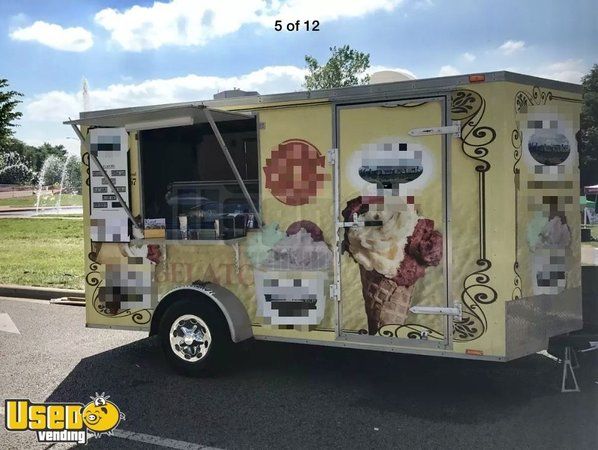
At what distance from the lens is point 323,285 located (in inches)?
189

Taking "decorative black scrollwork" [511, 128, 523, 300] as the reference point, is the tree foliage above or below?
above

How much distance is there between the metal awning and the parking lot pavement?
7.33 feet

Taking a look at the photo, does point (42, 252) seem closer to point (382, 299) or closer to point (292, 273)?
point (292, 273)

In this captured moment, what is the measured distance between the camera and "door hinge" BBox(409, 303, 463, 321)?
4.32 m

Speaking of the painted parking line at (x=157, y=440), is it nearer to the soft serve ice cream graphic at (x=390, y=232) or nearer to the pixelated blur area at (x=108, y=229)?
the soft serve ice cream graphic at (x=390, y=232)

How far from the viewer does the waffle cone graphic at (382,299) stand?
14.8 ft

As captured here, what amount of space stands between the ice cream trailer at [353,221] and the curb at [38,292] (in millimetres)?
3992

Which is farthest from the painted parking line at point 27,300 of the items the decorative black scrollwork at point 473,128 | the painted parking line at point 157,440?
the decorative black scrollwork at point 473,128

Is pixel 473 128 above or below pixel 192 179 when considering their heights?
above

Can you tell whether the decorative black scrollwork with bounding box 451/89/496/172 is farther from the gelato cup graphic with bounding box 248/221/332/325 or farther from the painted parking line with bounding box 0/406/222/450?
the painted parking line with bounding box 0/406/222/450

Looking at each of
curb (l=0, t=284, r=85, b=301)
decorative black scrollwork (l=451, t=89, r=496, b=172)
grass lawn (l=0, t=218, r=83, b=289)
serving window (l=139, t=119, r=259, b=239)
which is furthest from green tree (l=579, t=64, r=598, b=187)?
grass lawn (l=0, t=218, r=83, b=289)

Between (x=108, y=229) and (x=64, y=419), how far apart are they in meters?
1.96

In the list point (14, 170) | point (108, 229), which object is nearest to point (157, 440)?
point (108, 229)

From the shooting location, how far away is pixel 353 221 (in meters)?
4.63
